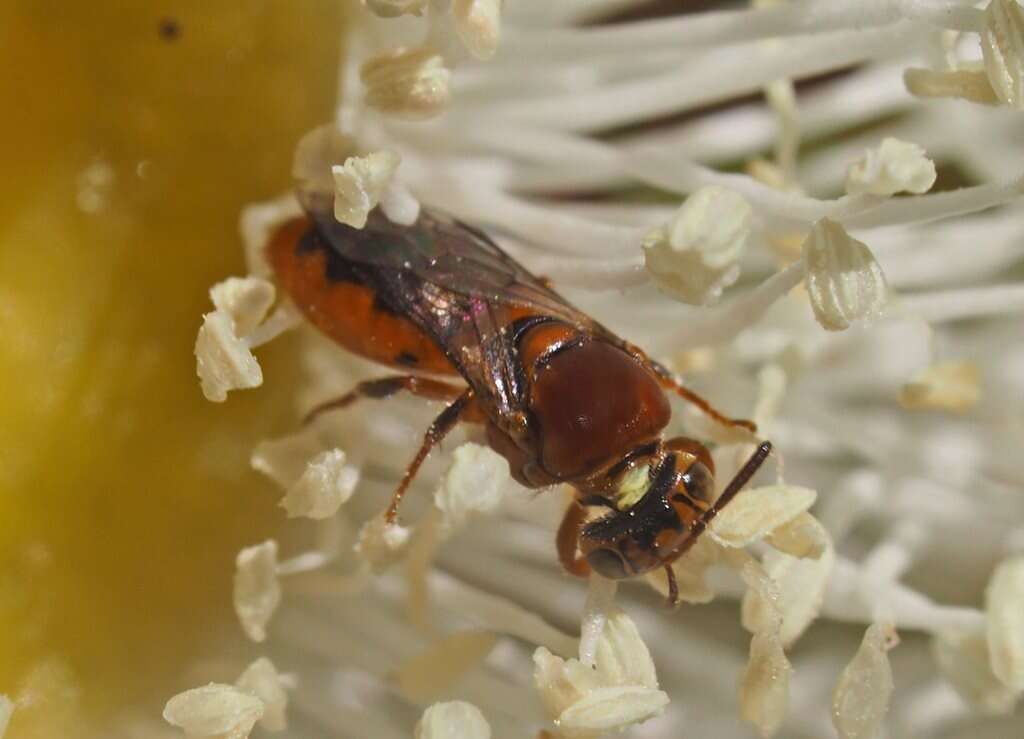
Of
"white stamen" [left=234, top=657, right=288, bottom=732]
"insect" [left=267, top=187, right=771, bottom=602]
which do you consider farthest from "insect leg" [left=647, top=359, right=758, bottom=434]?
"white stamen" [left=234, top=657, right=288, bottom=732]

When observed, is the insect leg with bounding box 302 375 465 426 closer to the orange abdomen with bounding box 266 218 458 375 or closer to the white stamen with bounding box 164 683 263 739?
the orange abdomen with bounding box 266 218 458 375

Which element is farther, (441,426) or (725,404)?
(725,404)

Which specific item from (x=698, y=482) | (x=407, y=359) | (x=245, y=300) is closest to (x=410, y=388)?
(x=407, y=359)

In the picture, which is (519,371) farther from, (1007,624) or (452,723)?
(1007,624)

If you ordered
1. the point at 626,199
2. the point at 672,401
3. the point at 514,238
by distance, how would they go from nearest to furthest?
the point at 672,401, the point at 514,238, the point at 626,199

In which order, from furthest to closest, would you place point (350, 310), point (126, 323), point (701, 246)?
point (126, 323), point (350, 310), point (701, 246)

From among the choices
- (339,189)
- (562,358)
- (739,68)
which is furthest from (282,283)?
(739,68)

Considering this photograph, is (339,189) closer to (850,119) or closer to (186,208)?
(186,208)
